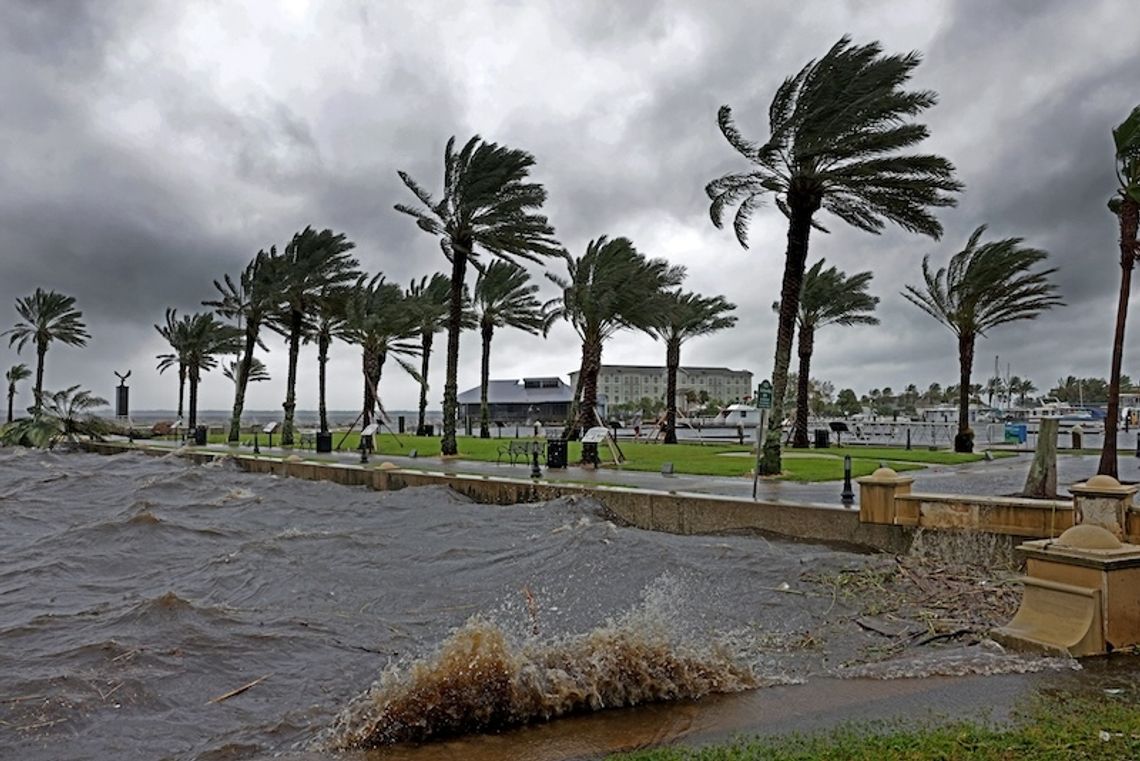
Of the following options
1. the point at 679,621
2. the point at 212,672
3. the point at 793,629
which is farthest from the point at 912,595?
the point at 212,672

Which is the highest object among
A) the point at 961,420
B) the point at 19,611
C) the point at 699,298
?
the point at 699,298

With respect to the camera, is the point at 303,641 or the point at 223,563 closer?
the point at 303,641

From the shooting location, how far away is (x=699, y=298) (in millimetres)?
44188

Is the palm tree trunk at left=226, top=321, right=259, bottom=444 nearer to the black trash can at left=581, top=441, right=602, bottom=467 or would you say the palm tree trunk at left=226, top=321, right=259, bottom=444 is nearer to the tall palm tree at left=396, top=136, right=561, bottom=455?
Answer: the tall palm tree at left=396, top=136, right=561, bottom=455

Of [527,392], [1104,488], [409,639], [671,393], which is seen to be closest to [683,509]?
[409,639]

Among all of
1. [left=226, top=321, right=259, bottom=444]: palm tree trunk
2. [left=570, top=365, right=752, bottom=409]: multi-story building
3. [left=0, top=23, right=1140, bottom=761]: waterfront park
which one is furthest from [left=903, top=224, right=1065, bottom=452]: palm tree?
[left=570, top=365, right=752, bottom=409]: multi-story building

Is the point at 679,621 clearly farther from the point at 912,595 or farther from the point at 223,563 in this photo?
the point at 223,563

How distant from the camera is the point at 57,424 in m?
46.1

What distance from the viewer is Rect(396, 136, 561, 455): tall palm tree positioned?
29000 mm

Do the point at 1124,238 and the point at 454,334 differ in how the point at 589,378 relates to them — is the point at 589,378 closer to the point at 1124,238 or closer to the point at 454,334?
the point at 454,334

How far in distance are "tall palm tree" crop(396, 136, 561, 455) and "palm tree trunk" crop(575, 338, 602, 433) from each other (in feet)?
14.8

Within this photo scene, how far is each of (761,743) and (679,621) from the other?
384cm

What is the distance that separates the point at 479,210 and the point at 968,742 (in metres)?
27.2

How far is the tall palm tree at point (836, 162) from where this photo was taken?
18.8 metres
